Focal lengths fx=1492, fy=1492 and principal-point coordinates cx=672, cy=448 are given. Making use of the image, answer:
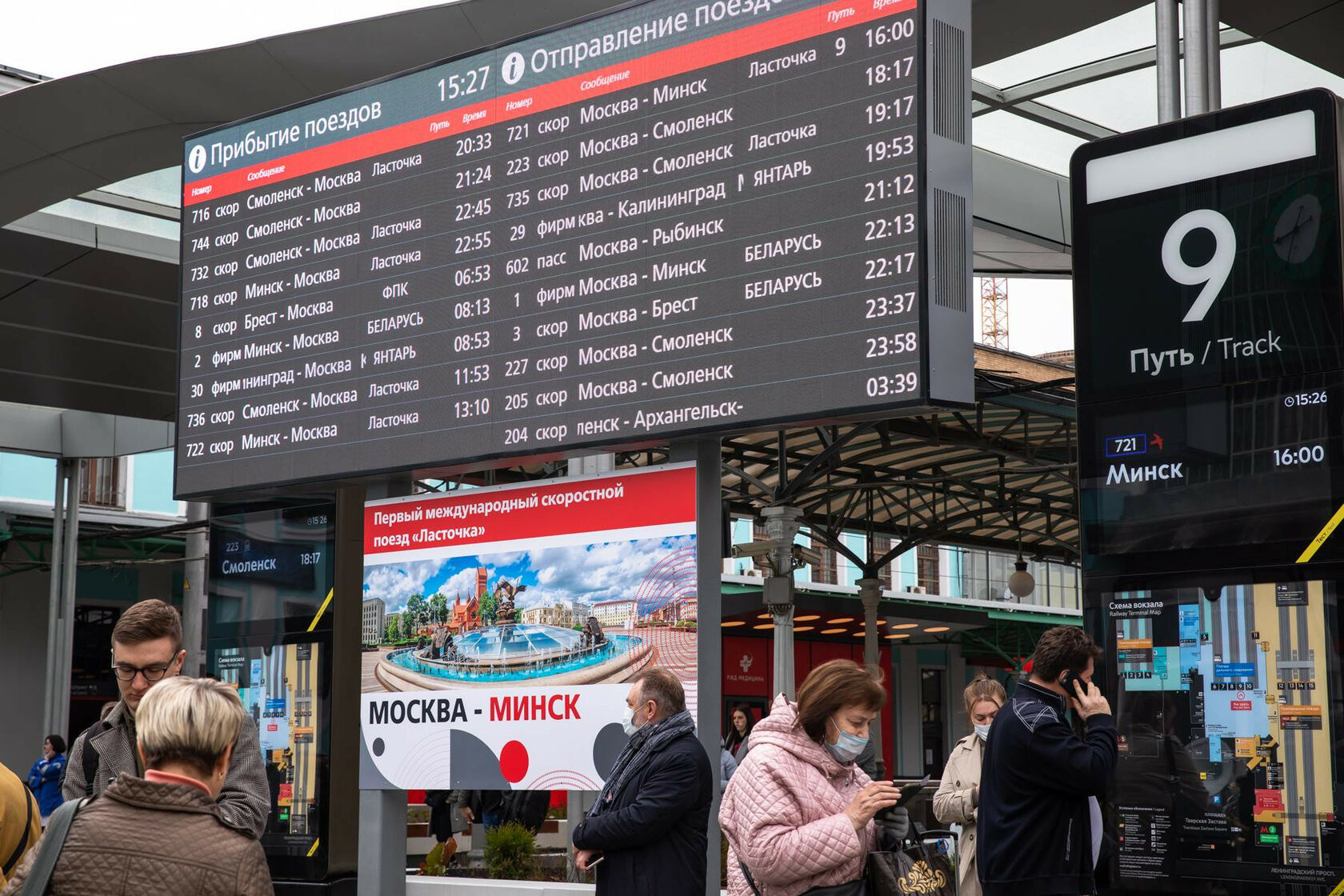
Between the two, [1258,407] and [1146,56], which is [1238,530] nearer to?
[1258,407]

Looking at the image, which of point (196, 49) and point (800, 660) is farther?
point (800, 660)

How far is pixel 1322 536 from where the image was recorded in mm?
6059

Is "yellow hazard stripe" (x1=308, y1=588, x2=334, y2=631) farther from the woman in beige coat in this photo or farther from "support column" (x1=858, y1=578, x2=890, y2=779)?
"support column" (x1=858, y1=578, x2=890, y2=779)

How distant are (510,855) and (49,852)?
263 inches

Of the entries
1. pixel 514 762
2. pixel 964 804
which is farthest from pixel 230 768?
pixel 964 804

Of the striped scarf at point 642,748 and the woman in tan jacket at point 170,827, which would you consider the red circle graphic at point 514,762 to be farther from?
the woman in tan jacket at point 170,827

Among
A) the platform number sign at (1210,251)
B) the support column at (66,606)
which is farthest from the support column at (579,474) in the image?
the support column at (66,606)

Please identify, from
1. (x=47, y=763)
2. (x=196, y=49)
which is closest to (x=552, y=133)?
(x=196, y=49)

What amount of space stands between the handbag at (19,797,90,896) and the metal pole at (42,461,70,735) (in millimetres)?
20385

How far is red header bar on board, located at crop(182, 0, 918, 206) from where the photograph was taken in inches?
281

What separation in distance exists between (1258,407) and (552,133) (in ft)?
13.0

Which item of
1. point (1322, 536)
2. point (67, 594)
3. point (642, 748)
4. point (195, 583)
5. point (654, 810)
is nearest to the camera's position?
point (654, 810)

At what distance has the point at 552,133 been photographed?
8.16m

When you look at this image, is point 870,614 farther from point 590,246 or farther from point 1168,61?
point 590,246
